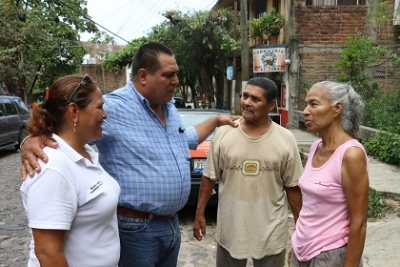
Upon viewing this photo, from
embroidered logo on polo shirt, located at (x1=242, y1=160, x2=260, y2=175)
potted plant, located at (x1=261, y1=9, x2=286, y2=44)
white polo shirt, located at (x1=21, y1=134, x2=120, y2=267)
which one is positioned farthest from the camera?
potted plant, located at (x1=261, y1=9, x2=286, y2=44)

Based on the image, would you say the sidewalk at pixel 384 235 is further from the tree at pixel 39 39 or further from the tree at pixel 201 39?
the tree at pixel 39 39

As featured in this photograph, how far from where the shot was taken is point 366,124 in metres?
10.1

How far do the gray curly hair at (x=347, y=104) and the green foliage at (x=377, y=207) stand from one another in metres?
3.68

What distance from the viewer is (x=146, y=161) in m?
2.33

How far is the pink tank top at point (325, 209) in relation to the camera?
2076 millimetres

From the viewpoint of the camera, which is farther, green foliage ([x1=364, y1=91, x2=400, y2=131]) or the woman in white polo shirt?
green foliage ([x1=364, y1=91, x2=400, y2=131])

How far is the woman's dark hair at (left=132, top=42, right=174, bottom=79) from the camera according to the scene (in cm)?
244

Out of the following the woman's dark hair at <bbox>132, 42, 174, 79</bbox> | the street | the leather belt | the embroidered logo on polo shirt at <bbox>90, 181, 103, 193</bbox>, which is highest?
the woman's dark hair at <bbox>132, 42, 174, 79</bbox>

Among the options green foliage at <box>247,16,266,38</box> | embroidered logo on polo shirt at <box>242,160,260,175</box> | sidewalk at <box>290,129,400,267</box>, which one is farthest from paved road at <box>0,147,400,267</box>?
green foliage at <box>247,16,266,38</box>

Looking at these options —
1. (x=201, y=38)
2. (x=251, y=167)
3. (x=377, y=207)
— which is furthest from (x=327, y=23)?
(x=251, y=167)

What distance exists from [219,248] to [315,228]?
0.89 meters

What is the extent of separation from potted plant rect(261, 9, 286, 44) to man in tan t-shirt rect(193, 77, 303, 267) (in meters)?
12.9

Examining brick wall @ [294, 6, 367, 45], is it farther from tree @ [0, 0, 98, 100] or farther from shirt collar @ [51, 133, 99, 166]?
shirt collar @ [51, 133, 99, 166]

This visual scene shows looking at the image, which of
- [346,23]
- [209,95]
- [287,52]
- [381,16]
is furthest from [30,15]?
[381,16]
